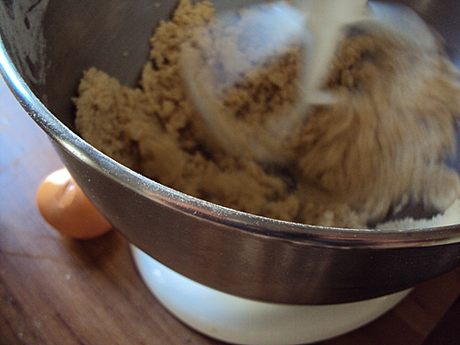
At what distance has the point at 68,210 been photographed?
22.5 inches

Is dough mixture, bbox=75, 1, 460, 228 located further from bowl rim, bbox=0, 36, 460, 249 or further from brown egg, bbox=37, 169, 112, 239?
bowl rim, bbox=0, 36, 460, 249

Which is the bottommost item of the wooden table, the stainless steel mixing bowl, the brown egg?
the wooden table

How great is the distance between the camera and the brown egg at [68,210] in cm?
57

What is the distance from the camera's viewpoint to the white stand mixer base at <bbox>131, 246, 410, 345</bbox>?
535 millimetres

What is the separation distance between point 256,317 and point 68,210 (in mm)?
281

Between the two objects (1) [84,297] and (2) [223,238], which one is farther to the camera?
(1) [84,297]

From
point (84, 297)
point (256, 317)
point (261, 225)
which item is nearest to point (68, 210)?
point (84, 297)

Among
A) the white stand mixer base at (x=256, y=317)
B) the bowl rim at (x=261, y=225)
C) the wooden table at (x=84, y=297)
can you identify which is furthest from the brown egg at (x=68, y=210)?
the bowl rim at (x=261, y=225)

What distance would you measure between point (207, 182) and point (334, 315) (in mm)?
274

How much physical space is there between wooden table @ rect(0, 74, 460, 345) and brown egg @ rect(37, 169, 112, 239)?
1.2 inches

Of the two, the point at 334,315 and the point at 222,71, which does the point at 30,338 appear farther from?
the point at 222,71

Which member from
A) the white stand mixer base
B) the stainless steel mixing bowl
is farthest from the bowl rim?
the white stand mixer base

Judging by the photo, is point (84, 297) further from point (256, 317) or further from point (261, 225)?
point (261, 225)

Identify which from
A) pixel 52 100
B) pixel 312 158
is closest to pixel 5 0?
pixel 52 100
